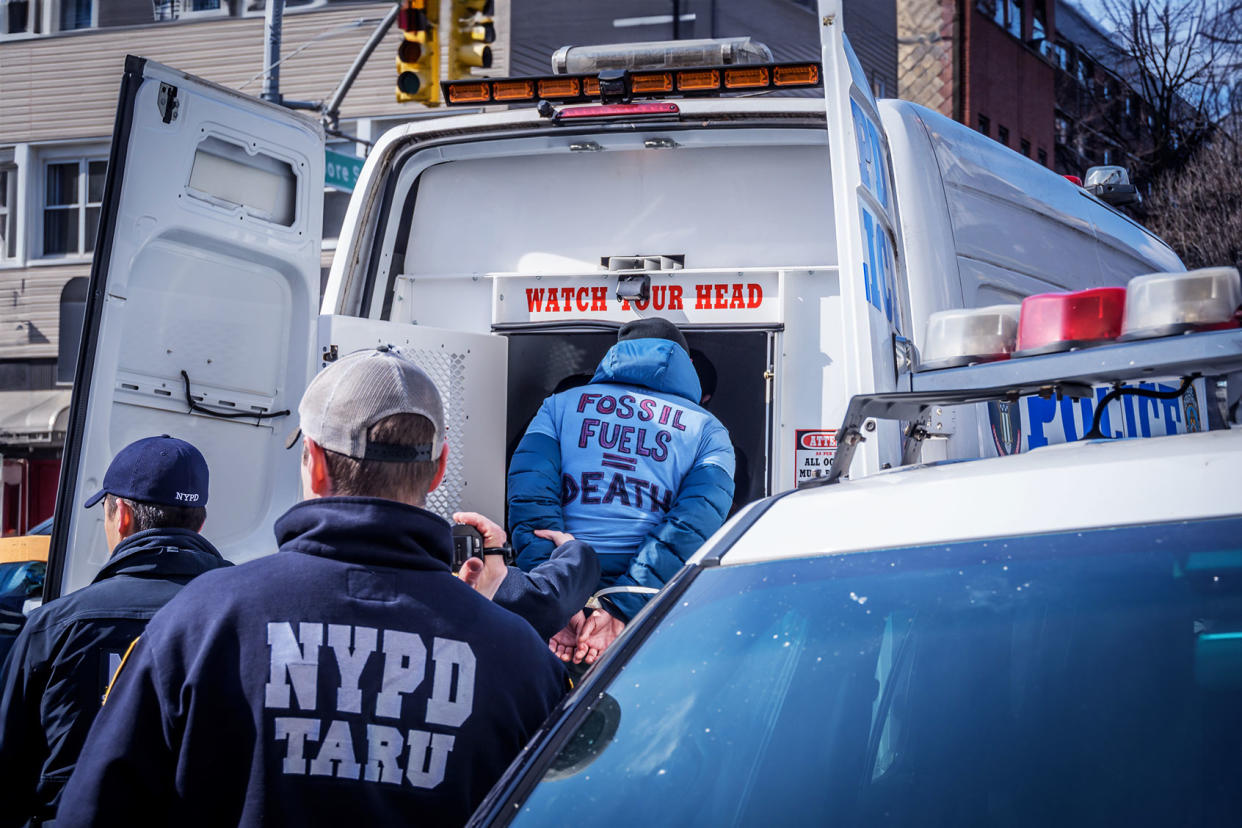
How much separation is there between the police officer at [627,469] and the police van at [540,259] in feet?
2.17

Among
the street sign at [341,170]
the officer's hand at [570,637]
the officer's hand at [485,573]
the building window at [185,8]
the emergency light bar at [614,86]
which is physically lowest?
the officer's hand at [570,637]

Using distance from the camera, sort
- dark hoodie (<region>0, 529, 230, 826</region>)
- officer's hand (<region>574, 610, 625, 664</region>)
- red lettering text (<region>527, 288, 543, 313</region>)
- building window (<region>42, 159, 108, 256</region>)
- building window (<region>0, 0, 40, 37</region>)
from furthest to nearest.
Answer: building window (<region>0, 0, 40, 37</region>)
building window (<region>42, 159, 108, 256</region>)
red lettering text (<region>527, 288, 543, 313</region>)
officer's hand (<region>574, 610, 625, 664</region>)
dark hoodie (<region>0, 529, 230, 826</region>)

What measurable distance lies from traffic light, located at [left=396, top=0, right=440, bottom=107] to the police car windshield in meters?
9.97

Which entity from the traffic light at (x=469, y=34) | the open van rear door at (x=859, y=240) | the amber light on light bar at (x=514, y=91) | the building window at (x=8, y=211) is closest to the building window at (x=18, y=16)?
the building window at (x=8, y=211)

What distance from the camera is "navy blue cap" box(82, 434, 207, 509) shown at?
3.10m

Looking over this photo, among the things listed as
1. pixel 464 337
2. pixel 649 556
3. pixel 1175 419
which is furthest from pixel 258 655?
pixel 1175 419

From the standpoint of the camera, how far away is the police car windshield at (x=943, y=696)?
1.73 meters

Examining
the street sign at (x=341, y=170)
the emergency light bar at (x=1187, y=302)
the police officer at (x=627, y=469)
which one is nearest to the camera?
the emergency light bar at (x=1187, y=302)

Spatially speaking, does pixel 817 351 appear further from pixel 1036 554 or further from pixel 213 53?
pixel 213 53

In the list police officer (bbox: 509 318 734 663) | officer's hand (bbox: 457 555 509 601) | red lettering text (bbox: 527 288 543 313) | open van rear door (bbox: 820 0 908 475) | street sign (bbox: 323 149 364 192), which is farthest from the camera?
street sign (bbox: 323 149 364 192)

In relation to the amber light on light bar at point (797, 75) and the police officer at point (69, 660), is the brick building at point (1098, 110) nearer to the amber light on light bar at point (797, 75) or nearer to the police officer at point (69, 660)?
the amber light on light bar at point (797, 75)

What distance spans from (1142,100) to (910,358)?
26.5 m

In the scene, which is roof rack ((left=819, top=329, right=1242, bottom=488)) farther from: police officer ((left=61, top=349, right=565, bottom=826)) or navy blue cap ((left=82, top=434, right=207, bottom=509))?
navy blue cap ((left=82, top=434, right=207, bottom=509))

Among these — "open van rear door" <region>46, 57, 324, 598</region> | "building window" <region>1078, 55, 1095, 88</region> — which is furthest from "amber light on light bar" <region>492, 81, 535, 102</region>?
"building window" <region>1078, 55, 1095, 88</region>
